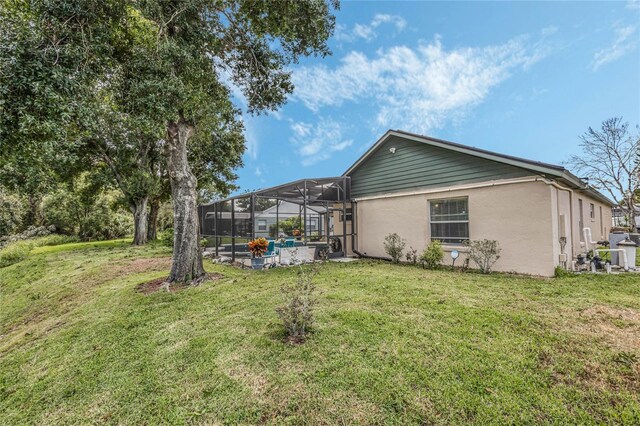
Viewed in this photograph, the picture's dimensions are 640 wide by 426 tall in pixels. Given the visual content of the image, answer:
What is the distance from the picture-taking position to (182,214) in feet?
22.7

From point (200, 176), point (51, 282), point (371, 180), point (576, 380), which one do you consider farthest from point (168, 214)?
point (576, 380)

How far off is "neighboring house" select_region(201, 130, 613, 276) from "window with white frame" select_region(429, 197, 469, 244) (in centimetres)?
3

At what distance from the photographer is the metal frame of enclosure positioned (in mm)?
10320

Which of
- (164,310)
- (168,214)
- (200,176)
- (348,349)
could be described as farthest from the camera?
(168,214)

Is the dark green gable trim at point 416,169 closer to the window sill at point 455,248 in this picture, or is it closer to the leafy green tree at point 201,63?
the window sill at point 455,248

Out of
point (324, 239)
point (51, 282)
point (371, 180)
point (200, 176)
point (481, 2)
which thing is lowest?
point (51, 282)

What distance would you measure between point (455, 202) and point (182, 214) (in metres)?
8.21

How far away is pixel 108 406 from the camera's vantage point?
2.53 meters

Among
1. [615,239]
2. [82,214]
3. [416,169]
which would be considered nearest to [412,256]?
[416,169]

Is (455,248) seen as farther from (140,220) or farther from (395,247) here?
(140,220)

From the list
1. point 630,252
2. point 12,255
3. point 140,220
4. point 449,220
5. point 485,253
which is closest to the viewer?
point 485,253

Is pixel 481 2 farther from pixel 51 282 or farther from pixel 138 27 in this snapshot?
pixel 51 282

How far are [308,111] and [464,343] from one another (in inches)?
861

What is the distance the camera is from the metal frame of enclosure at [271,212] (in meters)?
10.3
